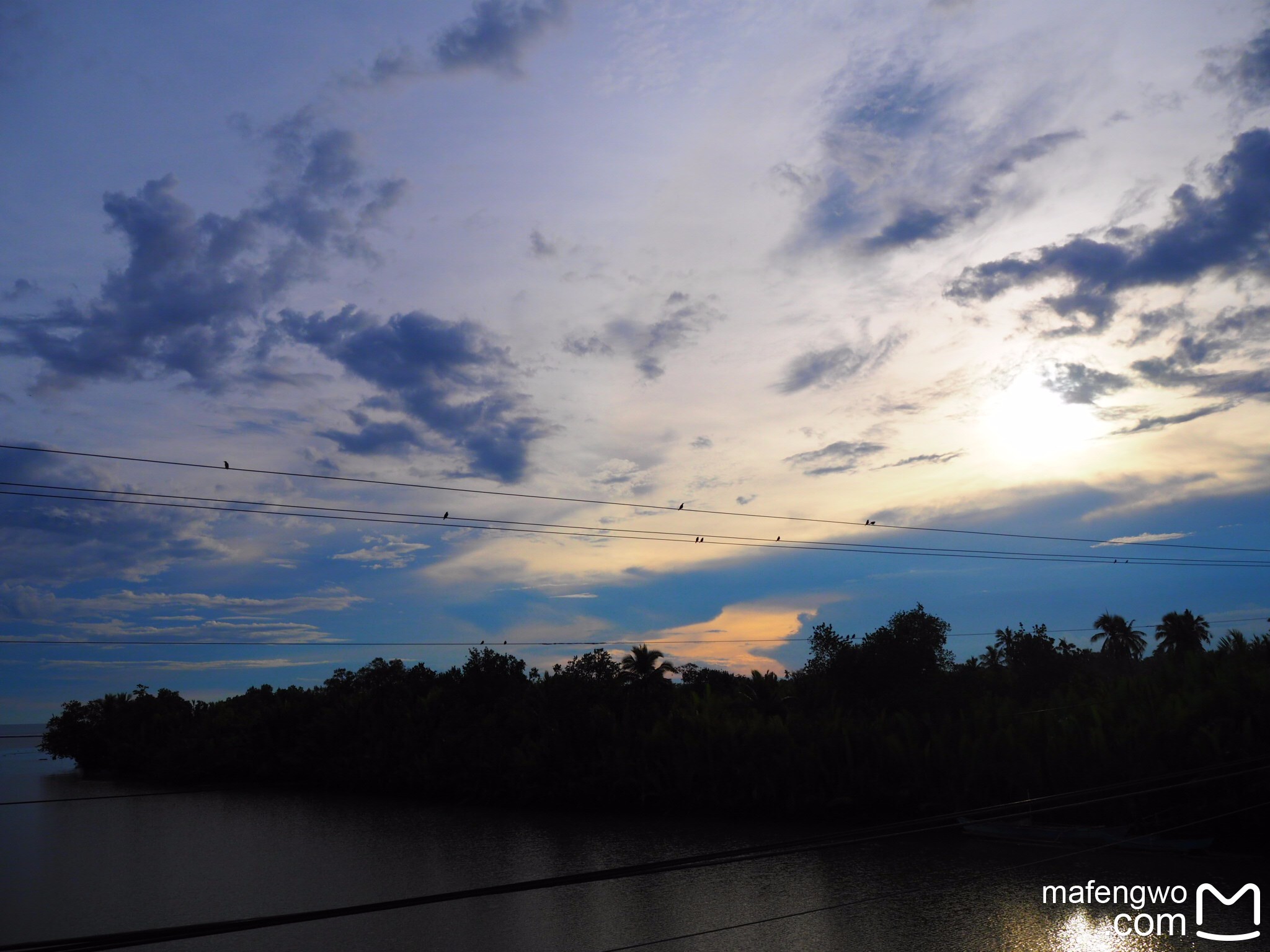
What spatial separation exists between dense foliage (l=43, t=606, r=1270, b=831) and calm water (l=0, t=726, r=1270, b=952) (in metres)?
1.66

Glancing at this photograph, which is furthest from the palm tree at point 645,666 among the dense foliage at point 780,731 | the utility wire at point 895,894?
the utility wire at point 895,894

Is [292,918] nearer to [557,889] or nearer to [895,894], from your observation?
[895,894]

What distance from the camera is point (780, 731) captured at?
3538 cm

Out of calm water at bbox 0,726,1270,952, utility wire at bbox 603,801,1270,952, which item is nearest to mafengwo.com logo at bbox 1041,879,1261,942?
calm water at bbox 0,726,1270,952

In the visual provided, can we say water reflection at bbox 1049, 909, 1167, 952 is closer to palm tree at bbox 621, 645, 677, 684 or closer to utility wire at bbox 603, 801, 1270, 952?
utility wire at bbox 603, 801, 1270, 952

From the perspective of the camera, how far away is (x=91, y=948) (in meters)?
5.20

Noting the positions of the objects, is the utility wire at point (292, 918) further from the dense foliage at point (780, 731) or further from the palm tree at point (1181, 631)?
the palm tree at point (1181, 631)

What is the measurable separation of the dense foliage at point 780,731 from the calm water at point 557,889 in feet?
5.43

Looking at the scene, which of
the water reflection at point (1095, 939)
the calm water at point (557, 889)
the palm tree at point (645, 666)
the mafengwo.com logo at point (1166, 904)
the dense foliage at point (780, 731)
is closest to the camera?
the water reflection at point (1095, 939)

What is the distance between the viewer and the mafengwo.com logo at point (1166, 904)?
675 inches

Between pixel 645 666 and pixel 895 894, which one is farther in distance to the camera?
pixel 645 666

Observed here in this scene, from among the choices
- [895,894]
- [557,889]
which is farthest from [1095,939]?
[557,889]

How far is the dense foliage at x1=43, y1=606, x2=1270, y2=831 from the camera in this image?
985 inches

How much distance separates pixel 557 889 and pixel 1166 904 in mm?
17291
